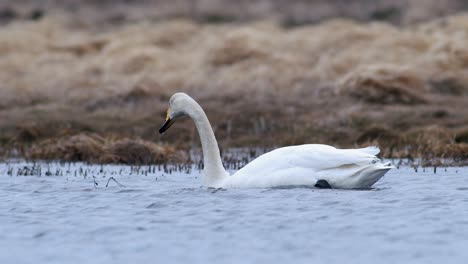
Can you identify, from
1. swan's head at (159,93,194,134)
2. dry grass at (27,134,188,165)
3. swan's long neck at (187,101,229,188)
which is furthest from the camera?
dry grass at (27,134,188,165)

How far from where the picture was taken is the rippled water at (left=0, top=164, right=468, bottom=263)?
285 inches

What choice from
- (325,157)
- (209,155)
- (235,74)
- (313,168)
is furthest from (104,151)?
(235,74)

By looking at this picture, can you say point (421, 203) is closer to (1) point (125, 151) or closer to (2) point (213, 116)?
(1) point (125, 151)

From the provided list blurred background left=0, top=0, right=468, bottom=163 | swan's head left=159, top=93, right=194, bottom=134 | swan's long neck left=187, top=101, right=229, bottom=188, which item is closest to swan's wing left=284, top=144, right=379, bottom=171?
swan's long neck left=187, top=101, right=229, bottom=188

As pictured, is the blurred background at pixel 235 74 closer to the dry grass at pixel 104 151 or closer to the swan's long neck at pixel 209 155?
the dry grass at pixel 104 151

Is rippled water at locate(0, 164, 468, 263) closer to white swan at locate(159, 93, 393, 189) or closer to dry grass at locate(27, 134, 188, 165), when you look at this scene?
white swan at locate(159, 93, 393, 189)

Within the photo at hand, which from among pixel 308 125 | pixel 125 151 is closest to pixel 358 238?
pixel 125 151

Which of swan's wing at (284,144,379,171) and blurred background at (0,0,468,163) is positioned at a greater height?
blurred background at (0,0,468,163)

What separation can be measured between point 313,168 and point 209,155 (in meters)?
1.25

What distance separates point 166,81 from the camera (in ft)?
81.1

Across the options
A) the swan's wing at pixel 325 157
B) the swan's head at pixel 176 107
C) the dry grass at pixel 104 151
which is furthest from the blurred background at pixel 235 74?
the swan's wing at pixel 325 157

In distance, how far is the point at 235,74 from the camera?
24.9 metres

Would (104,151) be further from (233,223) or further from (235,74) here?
(235,74)

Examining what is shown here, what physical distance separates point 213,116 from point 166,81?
509 cm
